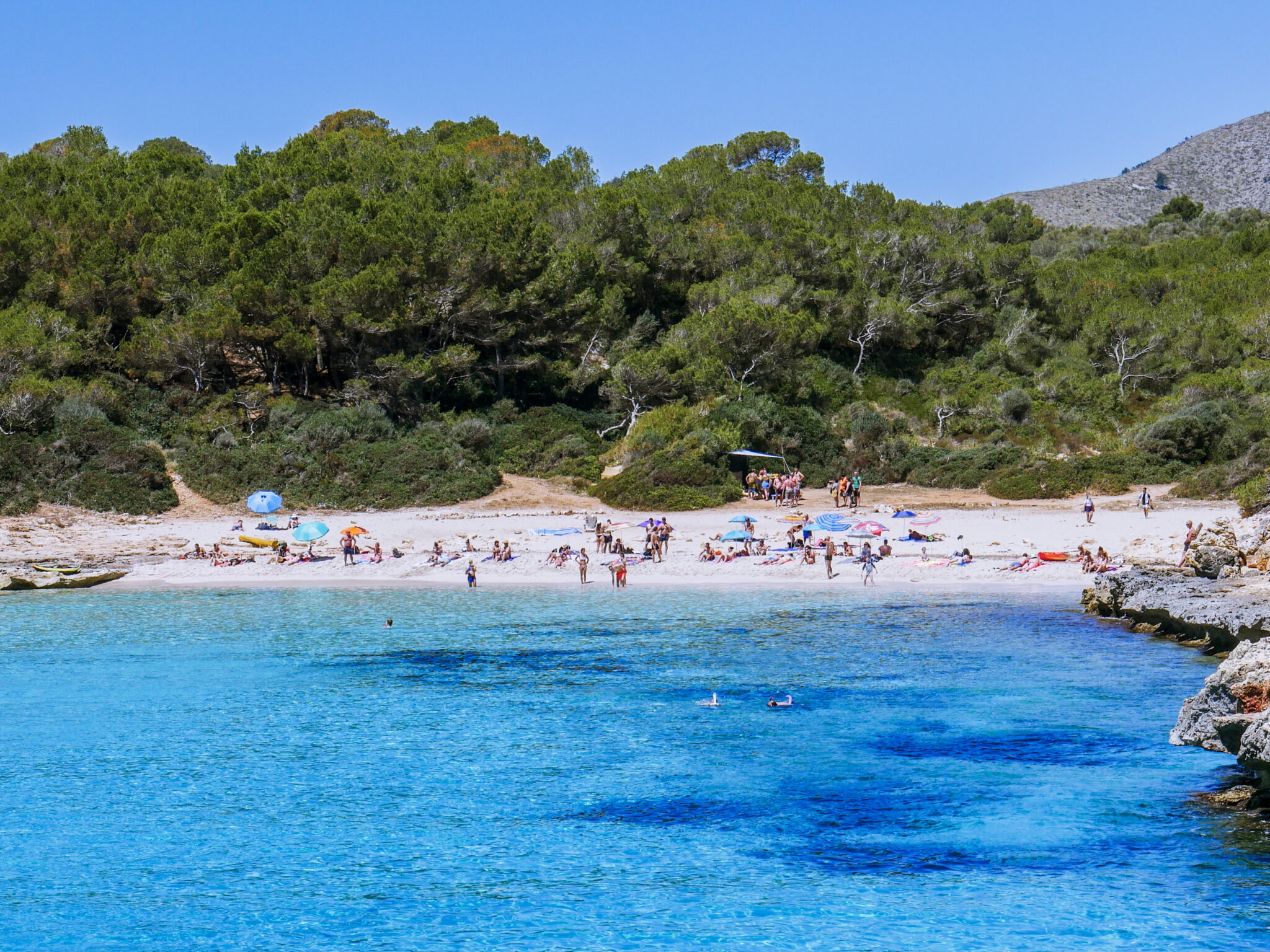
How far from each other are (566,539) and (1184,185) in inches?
5799

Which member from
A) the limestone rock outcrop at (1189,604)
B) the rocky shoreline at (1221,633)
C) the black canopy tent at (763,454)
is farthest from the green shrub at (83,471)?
the rocky shoreline at (1221,633)

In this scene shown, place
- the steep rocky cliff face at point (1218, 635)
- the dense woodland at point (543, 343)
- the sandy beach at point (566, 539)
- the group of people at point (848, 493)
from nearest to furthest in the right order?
the steep rocky cliff face at point (1218, 635) < the sandy beach at point (566, 539) < the group of people at point (848, 493) < the dense woodland at point (543, 343)

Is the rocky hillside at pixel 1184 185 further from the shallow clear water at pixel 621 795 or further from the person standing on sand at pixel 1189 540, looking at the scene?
the shallow clear water at pixel 621 795

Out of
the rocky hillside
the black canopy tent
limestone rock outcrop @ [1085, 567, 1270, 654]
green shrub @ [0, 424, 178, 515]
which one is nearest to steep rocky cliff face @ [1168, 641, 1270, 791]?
limestone rock outcrop @ [1085, 567, 1270, 654]

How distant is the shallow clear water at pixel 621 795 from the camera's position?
35.2ft

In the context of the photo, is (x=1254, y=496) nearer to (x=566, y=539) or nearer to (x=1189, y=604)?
(x=1189, y=604)

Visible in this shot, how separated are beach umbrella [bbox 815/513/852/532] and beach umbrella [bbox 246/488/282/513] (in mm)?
16750

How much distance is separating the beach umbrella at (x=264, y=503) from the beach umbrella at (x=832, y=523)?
55.0 ft

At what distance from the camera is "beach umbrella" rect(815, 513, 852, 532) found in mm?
33812

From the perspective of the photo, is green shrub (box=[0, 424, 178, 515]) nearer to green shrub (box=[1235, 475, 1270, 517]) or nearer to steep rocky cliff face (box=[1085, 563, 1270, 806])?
steep rocky cliff face (box=[1085, 563, 1270, 806])

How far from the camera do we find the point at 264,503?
3488cm

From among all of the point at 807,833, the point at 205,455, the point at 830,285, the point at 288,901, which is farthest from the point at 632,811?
the point at 830,285

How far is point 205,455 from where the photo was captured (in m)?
41.6

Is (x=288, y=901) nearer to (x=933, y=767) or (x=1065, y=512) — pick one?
(x=933, y=767)
